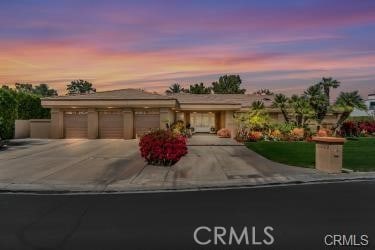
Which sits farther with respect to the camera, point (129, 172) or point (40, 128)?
point (40, 128)

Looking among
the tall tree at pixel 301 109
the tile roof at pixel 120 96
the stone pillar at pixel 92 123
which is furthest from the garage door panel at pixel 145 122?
the tall tree at pixel 301 109

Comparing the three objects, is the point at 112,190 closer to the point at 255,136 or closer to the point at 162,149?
the point at 162,149

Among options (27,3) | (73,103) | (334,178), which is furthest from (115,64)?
(334,178)

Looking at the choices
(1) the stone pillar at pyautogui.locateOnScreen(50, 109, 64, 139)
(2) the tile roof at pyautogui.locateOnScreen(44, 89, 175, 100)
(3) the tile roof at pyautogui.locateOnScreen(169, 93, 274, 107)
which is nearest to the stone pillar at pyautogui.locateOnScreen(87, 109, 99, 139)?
(2) the tile roof at pyautogui.locateOnScreen(44, 89, 175, 100)

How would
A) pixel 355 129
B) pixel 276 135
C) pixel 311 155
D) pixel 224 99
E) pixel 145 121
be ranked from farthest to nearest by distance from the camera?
pixel 224 99 < pixel 145 121 < pixel 355 129 < pixel 276 135 < pixel 311 155

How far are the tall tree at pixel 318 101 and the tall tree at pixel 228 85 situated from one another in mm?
53962

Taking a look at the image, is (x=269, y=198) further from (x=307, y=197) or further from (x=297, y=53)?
(x=297, y=53)

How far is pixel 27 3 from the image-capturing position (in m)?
21.4

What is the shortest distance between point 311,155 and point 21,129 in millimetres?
26413

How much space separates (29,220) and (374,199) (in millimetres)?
8718

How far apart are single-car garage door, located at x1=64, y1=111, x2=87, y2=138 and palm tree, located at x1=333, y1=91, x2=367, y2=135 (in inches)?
855

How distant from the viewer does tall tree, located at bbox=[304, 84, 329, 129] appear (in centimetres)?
3246

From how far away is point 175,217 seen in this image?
28.8ft

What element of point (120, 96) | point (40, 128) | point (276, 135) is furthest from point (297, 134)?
point (40, 128)
